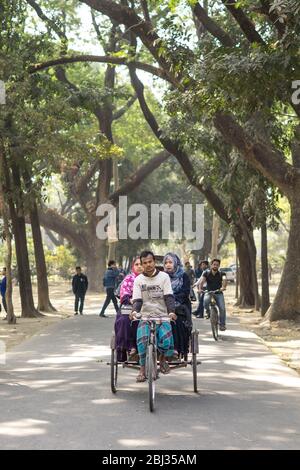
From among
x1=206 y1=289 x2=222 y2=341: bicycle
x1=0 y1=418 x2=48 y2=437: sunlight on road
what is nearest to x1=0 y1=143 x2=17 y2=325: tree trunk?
x1=206 y1=289 x2=222 y2=341: bicycle

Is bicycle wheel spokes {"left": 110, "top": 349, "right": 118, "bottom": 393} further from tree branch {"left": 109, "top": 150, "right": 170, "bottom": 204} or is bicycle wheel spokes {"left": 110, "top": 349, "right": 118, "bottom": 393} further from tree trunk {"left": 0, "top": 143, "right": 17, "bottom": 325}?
tree branch {"left": 109, "top": 150, "right": 170, "bottom": 204}

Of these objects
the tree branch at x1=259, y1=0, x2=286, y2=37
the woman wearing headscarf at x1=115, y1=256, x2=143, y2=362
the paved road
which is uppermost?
the tree branch at x1=259, y1=0, x2=286, y2=37

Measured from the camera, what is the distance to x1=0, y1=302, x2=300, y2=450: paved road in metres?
7.56

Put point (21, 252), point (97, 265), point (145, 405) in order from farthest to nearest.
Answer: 1. point (97, 265)
2. point (21, 252)
3. point (145, 405)

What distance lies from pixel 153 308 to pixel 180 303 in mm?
776

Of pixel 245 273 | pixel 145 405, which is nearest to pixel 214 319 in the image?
pixel 145 405

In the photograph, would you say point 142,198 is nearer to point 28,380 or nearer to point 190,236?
point 190,236

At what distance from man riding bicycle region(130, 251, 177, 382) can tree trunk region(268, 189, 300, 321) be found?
42.1ft

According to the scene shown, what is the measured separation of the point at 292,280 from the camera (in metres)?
22.7

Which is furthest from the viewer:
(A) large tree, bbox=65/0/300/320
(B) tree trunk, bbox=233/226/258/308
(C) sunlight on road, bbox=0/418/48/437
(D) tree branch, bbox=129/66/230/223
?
(B) tree trunk, bbox=233/226/258/308

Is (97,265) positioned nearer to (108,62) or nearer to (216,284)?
(108,62)

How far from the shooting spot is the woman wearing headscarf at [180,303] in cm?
1059

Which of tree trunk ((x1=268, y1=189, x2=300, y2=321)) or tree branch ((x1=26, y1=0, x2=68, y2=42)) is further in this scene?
tree branch ((x1=26, y1=0, x2=68, y2=42))

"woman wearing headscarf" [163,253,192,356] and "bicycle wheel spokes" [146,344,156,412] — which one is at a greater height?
"woman wearing headscarf" [163,253,192,356]
